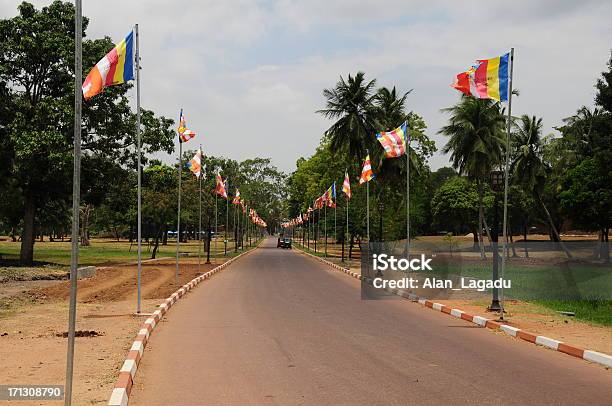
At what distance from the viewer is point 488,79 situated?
15.5 m

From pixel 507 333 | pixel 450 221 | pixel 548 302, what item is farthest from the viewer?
pixel 450 221

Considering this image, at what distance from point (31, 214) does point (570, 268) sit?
28.1 m

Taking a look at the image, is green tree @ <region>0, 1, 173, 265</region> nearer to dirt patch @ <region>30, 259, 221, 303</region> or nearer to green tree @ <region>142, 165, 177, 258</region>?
dirt patch @ <region>30, 259, 221, 303</region>

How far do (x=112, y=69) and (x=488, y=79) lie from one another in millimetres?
8766

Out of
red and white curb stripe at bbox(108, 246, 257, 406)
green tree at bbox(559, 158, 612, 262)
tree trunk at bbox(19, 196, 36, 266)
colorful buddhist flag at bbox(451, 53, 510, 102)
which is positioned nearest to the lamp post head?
colorful buddhist flag at bbox(451, 53, 510, 102)

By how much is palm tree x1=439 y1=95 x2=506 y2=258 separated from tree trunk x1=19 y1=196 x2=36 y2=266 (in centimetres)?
2922

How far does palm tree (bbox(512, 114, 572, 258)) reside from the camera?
174 feet

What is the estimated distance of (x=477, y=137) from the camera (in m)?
47.6

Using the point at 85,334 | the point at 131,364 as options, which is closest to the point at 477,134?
the point at 85,334

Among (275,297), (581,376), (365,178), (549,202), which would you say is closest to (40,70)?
(365,178)

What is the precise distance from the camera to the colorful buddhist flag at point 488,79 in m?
15.2

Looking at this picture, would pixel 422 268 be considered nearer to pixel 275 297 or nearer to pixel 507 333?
pixel 275 297

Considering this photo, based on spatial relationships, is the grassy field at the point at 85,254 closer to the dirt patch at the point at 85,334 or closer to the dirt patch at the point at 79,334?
the dirt patch at the point at 79,334

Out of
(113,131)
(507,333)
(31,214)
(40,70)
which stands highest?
(40,70)
